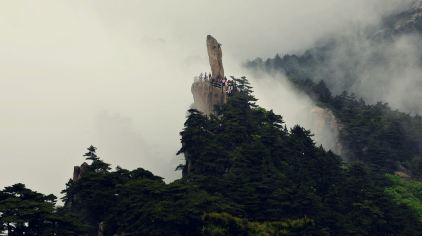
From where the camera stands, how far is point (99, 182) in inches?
Answer: 3369

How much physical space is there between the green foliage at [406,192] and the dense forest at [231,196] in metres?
0.28

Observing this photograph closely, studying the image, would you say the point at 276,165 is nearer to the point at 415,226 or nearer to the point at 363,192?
the point at 363,192

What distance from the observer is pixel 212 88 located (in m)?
143

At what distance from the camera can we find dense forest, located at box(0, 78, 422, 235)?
251 ft

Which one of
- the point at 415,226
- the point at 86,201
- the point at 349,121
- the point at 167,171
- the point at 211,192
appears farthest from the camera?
the point at 167,171

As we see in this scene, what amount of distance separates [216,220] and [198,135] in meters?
28.7

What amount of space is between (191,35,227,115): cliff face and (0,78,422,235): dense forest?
16553 millimetres

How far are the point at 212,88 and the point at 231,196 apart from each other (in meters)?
57.8

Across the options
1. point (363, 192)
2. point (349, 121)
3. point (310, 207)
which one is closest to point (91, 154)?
point (310, 207)

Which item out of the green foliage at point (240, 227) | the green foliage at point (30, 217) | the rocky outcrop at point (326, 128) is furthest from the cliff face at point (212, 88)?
the green foliage at point (30, 217)

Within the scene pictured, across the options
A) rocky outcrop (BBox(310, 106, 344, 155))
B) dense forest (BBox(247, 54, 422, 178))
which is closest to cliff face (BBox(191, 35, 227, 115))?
rocky outcrop (BBox(310, 106, 344, 155))

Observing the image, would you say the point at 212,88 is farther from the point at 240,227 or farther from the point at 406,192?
the point at 240,227

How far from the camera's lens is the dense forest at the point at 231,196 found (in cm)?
7656

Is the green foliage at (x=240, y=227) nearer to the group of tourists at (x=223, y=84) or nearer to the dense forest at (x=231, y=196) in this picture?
the dense forest at (x=231, y=196)
